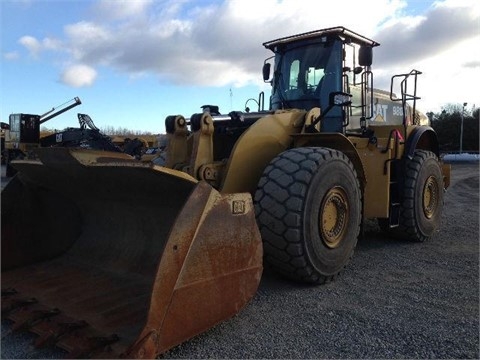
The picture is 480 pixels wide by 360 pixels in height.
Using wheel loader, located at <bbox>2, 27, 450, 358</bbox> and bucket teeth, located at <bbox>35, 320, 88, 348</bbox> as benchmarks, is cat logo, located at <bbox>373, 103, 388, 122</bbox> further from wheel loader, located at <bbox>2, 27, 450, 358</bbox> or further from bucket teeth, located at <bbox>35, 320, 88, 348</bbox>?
bucket teeth, located at <bbox>35, 320, 88, 348</bbox>

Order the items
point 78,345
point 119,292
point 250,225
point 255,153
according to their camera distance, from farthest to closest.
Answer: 1. point 255,153
2. point 119,292
3. point 250,225
4. point 78,345

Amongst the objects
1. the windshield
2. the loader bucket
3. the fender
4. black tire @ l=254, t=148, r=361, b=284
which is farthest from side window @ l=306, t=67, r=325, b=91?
the loader bucket

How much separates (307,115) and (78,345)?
3.17 m

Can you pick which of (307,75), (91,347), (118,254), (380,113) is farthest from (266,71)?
(91,347)

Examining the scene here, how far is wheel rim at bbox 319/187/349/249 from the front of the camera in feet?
13.8

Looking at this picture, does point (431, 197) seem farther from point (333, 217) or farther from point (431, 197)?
point (333, 217)

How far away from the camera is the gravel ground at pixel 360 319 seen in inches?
118

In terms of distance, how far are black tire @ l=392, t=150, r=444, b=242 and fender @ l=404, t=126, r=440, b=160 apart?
0.46ft

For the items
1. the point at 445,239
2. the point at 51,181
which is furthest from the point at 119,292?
the point at 445,239

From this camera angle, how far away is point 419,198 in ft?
20.3

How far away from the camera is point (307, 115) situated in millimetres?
4914

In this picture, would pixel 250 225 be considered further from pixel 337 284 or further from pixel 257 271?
pixel 337 284

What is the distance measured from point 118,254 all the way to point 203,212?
1.55m

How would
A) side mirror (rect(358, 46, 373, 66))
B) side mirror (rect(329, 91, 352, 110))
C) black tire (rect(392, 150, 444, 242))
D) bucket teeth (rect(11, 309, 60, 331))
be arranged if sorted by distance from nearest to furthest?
Result: bucket teeth (rect(11, 309, 60, 331))
side mirror (rect(329, 91, 352, 110))
side mirror (rect(358, 46, 373, 66))
black tire (rect(392, 150, 444, 242))
